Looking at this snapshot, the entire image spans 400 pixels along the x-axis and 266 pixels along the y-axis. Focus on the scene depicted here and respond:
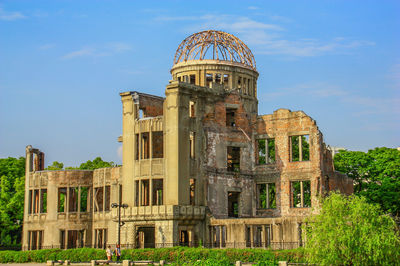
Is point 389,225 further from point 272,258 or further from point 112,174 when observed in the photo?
point 112,174

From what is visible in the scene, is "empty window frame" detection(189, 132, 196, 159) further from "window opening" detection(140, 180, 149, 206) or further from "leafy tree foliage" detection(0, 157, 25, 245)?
"leafy tree foliage" detection(0, 157, 25, 245)

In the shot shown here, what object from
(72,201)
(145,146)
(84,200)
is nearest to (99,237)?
(72,201)

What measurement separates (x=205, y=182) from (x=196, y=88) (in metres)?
7.33

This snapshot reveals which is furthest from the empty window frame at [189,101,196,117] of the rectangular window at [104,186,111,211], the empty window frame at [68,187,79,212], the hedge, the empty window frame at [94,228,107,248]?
the empty window frame at [68,187,79,212]

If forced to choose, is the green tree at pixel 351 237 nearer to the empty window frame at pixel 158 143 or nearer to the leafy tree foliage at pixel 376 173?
the empty window frame at pixel 158 143

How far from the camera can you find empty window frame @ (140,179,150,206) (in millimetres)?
51188

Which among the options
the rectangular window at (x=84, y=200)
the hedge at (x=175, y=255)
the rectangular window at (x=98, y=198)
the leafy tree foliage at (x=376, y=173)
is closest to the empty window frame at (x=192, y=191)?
the hedge at (x=175, y=255)

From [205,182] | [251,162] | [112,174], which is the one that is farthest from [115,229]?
[251,162]

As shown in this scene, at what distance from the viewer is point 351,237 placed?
3228 cm

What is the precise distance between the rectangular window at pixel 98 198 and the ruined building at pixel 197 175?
0.30ft

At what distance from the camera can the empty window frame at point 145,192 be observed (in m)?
51.2

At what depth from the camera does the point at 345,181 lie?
56656 millimetres

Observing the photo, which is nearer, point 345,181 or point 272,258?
point 272,258

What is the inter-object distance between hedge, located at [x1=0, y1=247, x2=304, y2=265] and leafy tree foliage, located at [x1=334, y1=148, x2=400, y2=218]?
901 inches
